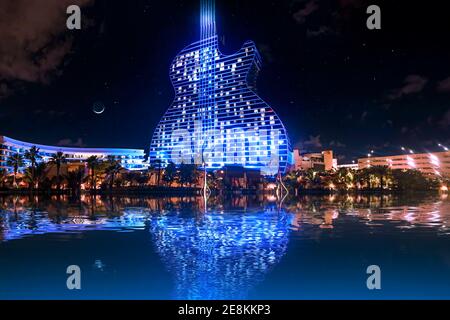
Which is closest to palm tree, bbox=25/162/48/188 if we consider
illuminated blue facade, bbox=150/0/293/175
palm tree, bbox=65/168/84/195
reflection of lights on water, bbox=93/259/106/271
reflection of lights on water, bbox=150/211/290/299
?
palm tree, bbox=65/168/84/195

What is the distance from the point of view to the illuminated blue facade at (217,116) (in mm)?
169125

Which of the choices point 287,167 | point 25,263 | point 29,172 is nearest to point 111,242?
point 25,263

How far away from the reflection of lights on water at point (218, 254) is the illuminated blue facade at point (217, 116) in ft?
448

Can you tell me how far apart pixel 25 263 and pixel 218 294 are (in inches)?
320

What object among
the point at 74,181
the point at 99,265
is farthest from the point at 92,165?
→ the point at 99,265

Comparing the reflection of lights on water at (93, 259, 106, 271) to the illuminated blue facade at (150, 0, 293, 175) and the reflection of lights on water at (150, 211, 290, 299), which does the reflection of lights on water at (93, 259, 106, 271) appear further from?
the illuminated blue facade at (150, 0, 293, 175)

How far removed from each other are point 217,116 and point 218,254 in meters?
171

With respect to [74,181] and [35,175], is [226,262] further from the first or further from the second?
[35,175]

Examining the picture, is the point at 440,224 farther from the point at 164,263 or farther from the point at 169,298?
the point at 169,298

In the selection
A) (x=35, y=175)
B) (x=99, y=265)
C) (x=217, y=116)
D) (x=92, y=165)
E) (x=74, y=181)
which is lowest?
(x=99, y=265)

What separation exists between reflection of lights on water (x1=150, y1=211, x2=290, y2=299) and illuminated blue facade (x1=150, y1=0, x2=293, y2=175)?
137 metres

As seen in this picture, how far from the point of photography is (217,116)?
7308 inches

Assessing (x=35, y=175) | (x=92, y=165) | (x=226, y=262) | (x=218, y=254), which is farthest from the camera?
(x=92, y=165)

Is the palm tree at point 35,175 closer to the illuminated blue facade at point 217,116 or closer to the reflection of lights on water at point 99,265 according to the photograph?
the illuminated blue facade at point 217,116
